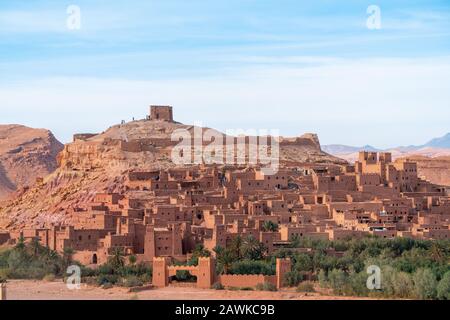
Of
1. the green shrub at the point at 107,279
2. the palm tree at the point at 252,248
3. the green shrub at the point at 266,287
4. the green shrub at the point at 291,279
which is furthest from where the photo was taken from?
the palm tree at the point at 252,248

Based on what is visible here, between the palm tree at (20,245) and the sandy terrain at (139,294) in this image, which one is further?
the palm tree at (20,245)

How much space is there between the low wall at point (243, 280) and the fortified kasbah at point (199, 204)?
Answer: 0.03 meters

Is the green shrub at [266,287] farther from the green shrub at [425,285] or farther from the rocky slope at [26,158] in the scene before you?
the rocky slope at [26,158]

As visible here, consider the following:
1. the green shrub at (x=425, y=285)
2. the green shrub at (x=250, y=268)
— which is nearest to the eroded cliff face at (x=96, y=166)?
the green shrub at (x=250, y=268)

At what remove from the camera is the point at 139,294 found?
155 feet

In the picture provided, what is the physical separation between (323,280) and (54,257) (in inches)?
389

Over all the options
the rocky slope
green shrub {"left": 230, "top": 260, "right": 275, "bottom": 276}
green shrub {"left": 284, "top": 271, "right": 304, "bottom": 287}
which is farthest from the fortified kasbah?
the rocky slope

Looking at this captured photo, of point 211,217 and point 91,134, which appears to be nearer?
point 211,217

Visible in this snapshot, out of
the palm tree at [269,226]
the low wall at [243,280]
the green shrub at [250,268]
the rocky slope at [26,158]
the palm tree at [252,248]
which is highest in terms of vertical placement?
the rocky slope at [26,158]

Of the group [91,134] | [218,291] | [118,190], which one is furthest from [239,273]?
[91,134]

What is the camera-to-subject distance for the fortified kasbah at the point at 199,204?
51.7m
